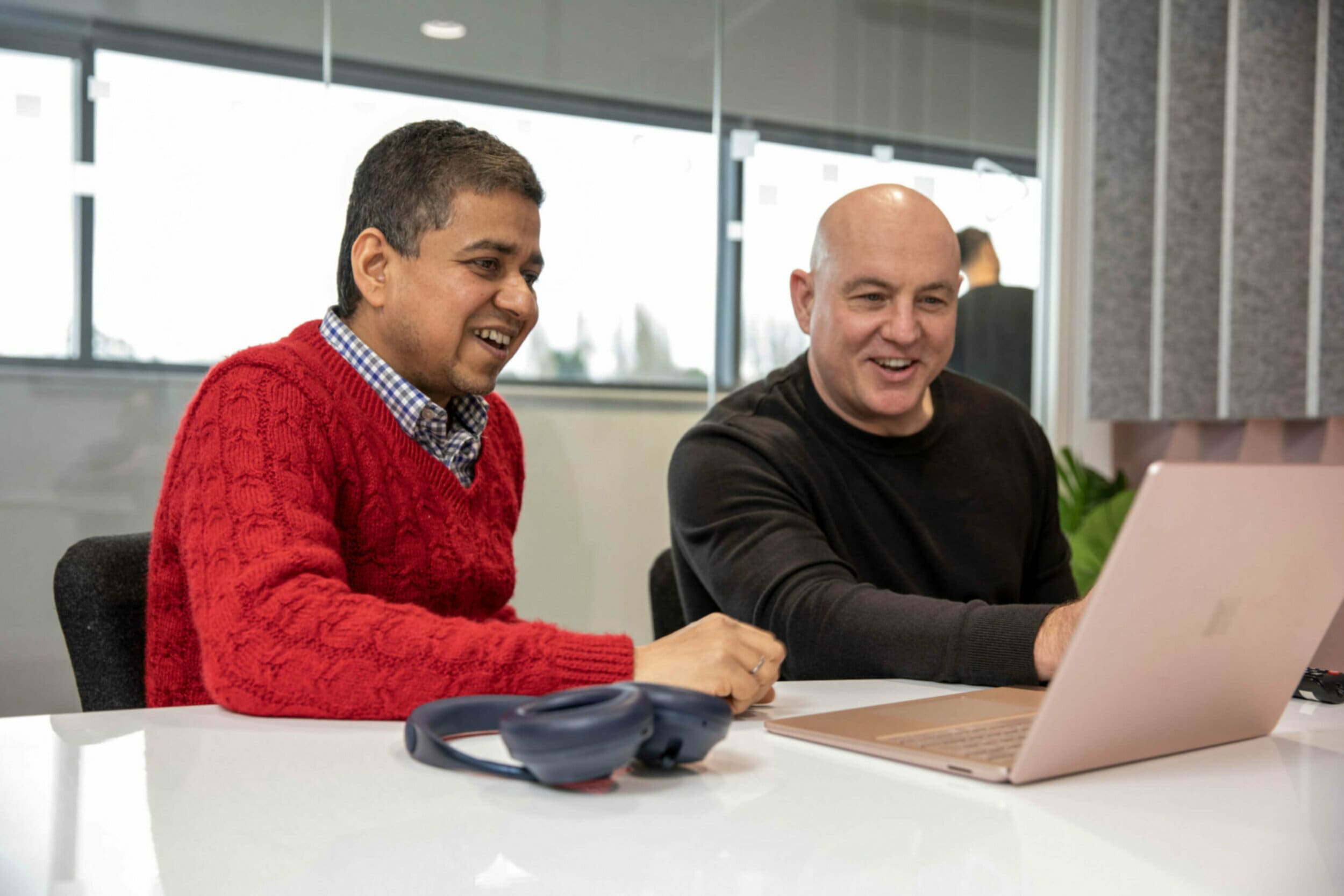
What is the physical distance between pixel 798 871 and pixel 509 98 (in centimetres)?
266

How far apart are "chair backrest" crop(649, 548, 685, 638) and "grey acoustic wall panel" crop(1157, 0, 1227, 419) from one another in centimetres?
207

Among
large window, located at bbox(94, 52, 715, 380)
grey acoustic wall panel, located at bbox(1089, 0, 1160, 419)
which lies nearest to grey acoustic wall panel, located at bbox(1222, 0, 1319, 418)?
grey acoustic wall panel, located at bbox(1089, 0, 1160, 419)

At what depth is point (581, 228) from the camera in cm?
303

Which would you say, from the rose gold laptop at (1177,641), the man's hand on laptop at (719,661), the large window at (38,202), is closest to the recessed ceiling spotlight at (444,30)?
the large window at (38,202)

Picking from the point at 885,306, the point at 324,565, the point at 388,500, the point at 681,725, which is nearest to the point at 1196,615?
the point at 681,725

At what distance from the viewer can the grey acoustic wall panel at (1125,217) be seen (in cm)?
338

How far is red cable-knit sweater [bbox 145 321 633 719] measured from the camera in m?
0.86

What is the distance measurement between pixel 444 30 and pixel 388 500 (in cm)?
203

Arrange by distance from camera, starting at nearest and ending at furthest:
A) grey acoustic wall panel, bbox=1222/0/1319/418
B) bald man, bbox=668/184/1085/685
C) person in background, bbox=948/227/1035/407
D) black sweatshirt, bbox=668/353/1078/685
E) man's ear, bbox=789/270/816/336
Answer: black sweatshirt, bbox=668/353/1078/685, bald man, bbox=668/184/1085/685, man's ear, bbox=789/270/816/336, grey acoustic wall panel, bbox=1222/0/1319/418, person in background, bbox=948/227/1035/407

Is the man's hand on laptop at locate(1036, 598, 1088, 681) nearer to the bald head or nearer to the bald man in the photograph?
the bald man

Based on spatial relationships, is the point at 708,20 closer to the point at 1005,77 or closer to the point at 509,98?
the point at 509,98

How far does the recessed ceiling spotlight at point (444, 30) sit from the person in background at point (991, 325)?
1535 mm

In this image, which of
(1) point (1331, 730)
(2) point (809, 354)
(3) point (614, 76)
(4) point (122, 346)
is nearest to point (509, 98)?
(3) point (614, 76)

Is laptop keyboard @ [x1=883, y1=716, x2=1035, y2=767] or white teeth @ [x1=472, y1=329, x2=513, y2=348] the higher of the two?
white teeth @ [x1=472, y1=329, x2=513, y2=348]
